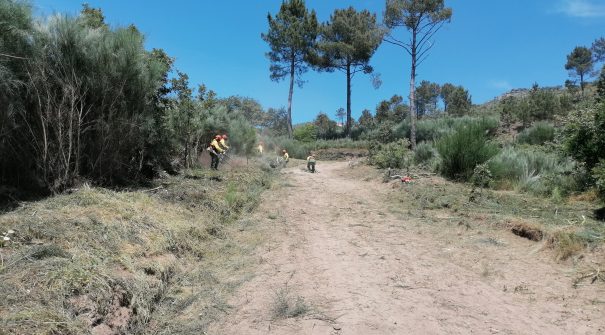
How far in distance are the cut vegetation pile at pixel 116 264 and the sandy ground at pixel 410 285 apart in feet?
1.71

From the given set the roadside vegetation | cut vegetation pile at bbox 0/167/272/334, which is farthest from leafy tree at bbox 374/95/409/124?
cut vegetation pile at bbox 0/167/272/334

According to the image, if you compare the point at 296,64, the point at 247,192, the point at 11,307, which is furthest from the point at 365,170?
the point at 296,64

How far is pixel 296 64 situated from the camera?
40.4m

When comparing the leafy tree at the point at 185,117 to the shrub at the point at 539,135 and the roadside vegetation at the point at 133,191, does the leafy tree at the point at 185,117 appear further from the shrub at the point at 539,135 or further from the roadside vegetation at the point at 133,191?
the shrub at the point at 539,135

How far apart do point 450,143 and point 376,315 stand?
10.2m

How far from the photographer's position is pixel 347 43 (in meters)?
39.0

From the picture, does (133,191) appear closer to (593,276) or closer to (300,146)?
(593,276)

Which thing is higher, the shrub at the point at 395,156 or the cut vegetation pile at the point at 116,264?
the shrub at the point at 395,156

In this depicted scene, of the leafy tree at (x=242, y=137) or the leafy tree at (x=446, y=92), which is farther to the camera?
the leafy tree at (x=446, y=92)

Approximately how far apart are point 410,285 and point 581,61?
204ft

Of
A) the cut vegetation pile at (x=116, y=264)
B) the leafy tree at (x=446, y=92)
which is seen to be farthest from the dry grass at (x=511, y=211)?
the leafy tree at (x=446, y=92)

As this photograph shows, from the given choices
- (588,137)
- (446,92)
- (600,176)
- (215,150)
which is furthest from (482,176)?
(446,92)

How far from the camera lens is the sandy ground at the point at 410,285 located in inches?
179

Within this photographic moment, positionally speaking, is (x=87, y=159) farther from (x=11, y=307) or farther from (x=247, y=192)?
(x=11, y=307)
